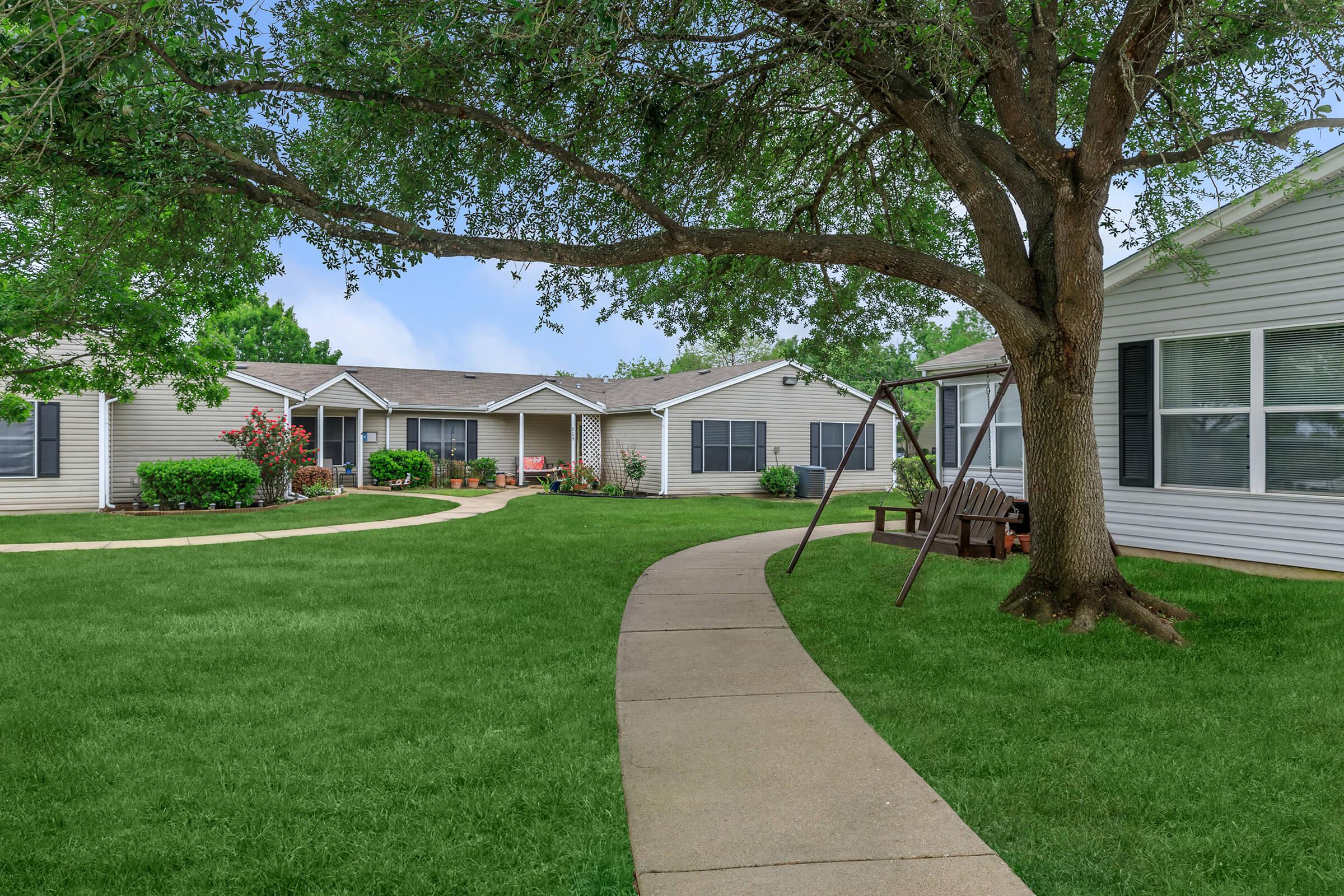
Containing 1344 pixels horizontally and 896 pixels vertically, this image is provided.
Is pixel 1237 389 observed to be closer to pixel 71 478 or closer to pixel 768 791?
pixel 768 791

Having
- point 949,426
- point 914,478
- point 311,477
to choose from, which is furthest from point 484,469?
point 949,426

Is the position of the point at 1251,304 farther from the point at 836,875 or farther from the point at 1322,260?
the point at 836,875

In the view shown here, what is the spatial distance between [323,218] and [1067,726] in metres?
5.92

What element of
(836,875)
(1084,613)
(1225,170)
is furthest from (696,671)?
(1225,170)

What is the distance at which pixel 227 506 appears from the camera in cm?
1673

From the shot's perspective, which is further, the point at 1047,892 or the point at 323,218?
the point at 323,218

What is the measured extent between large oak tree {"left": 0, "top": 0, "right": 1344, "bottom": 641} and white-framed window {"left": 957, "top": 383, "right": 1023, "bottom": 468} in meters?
3.96

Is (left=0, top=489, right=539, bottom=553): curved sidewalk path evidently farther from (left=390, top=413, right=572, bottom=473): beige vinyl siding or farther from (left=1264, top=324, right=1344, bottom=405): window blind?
(left=1264, top=324, right=1344, bottom=405): window blind

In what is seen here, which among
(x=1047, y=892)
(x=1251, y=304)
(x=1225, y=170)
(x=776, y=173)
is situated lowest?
(x=1047, y=892)

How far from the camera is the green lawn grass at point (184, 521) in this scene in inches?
487

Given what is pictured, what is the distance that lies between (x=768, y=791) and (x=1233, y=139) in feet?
21.9

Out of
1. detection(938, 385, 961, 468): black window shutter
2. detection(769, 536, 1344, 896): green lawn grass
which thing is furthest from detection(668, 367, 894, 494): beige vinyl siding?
detection(769, 536, 1344, 896): green lawn grass

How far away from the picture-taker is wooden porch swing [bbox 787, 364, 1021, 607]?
7.11 meters

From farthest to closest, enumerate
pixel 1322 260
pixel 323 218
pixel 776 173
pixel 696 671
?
1. pixel 776 173
2. pixel 1322 260
3. pixel 323 218
4. pixel 696 671
